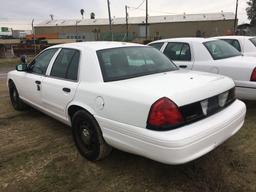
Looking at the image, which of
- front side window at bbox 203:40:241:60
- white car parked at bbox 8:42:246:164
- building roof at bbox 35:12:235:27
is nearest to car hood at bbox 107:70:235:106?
white car parked at bbox 8:42:246:164

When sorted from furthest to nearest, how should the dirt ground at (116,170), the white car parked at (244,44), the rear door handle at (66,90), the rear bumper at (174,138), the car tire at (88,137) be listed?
the white car parked at (244,44) < the rear door handle at (66,90) < the car tire at (88,137) < the dirt ground at (116,170) < the rear bumper at (174,138)

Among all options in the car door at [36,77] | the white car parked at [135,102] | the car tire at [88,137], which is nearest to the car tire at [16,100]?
the car door at [36,77]

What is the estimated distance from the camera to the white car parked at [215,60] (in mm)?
4848

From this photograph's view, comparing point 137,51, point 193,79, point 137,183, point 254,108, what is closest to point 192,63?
point 254,108

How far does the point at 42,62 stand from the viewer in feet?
14.9

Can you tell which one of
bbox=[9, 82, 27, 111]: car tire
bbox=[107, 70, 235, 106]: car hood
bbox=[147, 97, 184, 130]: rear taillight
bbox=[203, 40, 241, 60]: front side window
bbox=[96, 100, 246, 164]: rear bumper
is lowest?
bbox=[9, 82, 27, 111]: car tire

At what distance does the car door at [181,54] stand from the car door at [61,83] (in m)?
2.81

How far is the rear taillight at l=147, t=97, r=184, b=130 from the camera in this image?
2547mm

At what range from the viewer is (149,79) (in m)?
3.16

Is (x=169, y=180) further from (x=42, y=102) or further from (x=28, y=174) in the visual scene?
(x=42, y=102)

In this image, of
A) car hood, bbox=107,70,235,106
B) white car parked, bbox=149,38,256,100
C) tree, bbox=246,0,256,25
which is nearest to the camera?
car hood, bbox=107,70,235,106

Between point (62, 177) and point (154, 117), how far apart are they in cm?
139

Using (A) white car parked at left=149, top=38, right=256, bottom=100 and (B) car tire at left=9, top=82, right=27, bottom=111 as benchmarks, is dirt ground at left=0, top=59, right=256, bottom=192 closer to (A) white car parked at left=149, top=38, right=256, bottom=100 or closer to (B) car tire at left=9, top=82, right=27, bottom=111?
(A) white car parked at left=149, top=38, right=256, bottom=100

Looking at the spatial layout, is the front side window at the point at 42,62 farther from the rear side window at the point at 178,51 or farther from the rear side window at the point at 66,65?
the rear side window at the point at 178,51
